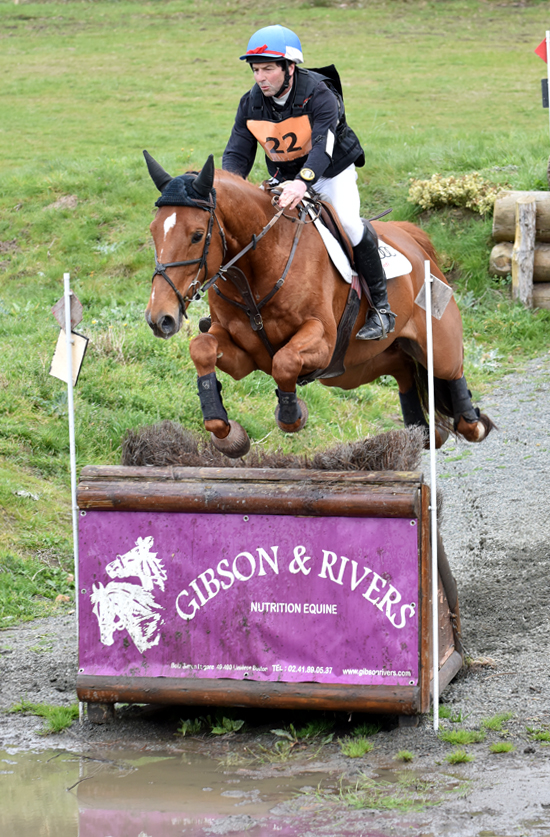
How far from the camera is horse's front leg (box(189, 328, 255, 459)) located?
4105mm

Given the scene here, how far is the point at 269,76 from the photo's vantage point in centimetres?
409

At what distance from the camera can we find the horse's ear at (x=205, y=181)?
12.0 ft

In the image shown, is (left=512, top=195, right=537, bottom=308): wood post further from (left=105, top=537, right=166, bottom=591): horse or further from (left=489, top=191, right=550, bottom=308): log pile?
(left=105, top=537, right=166, bottom=591): horse

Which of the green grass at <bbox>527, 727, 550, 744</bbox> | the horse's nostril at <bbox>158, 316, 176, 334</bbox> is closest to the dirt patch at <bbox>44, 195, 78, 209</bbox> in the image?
the horse's nostril at <bbox>158, 316, 176, 334</bbox>

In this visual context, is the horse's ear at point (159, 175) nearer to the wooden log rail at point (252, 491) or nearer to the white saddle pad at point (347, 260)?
the white saddle pad at point (347, 260)

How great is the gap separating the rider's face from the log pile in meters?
7.19

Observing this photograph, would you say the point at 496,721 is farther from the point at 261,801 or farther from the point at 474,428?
the point at 474,428

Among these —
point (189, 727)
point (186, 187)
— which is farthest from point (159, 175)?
point (189, 727)

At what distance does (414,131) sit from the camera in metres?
15.8

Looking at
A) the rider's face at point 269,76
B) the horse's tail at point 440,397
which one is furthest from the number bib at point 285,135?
the horse's tail at point 440,397

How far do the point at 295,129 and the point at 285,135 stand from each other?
52mm

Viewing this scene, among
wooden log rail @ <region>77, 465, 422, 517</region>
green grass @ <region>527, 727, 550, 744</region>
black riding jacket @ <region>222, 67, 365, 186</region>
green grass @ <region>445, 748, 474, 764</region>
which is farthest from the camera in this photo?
black riding jacket @ <region>222, 67, 365, 186</region>

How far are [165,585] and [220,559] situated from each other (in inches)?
10.4

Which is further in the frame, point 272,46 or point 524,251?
point 524,251
